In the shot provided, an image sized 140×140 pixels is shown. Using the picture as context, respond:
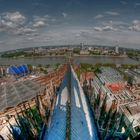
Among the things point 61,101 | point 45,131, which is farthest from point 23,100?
point 45,131

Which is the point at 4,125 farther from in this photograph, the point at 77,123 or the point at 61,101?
the point at 77,123

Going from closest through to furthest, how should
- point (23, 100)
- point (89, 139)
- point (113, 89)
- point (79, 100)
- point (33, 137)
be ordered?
1. point (89, 139)
2. point (33, 137)
3. point (79, 100)
4. point (23, 100)
5. point (113, 89)

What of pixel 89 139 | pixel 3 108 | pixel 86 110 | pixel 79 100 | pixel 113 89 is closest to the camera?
pixel 89 139

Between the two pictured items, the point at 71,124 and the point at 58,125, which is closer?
the point at 71,124

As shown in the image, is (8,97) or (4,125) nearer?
(4,125)

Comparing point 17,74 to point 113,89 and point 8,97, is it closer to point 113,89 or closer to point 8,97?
point 8,97

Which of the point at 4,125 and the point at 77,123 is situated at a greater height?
the point at 77,123

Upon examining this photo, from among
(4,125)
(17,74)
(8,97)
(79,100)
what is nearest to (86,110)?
(79,100)

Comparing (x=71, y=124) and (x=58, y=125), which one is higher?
(x=71, y=124)

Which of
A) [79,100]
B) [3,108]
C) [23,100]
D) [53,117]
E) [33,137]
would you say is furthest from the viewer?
[23,100]
